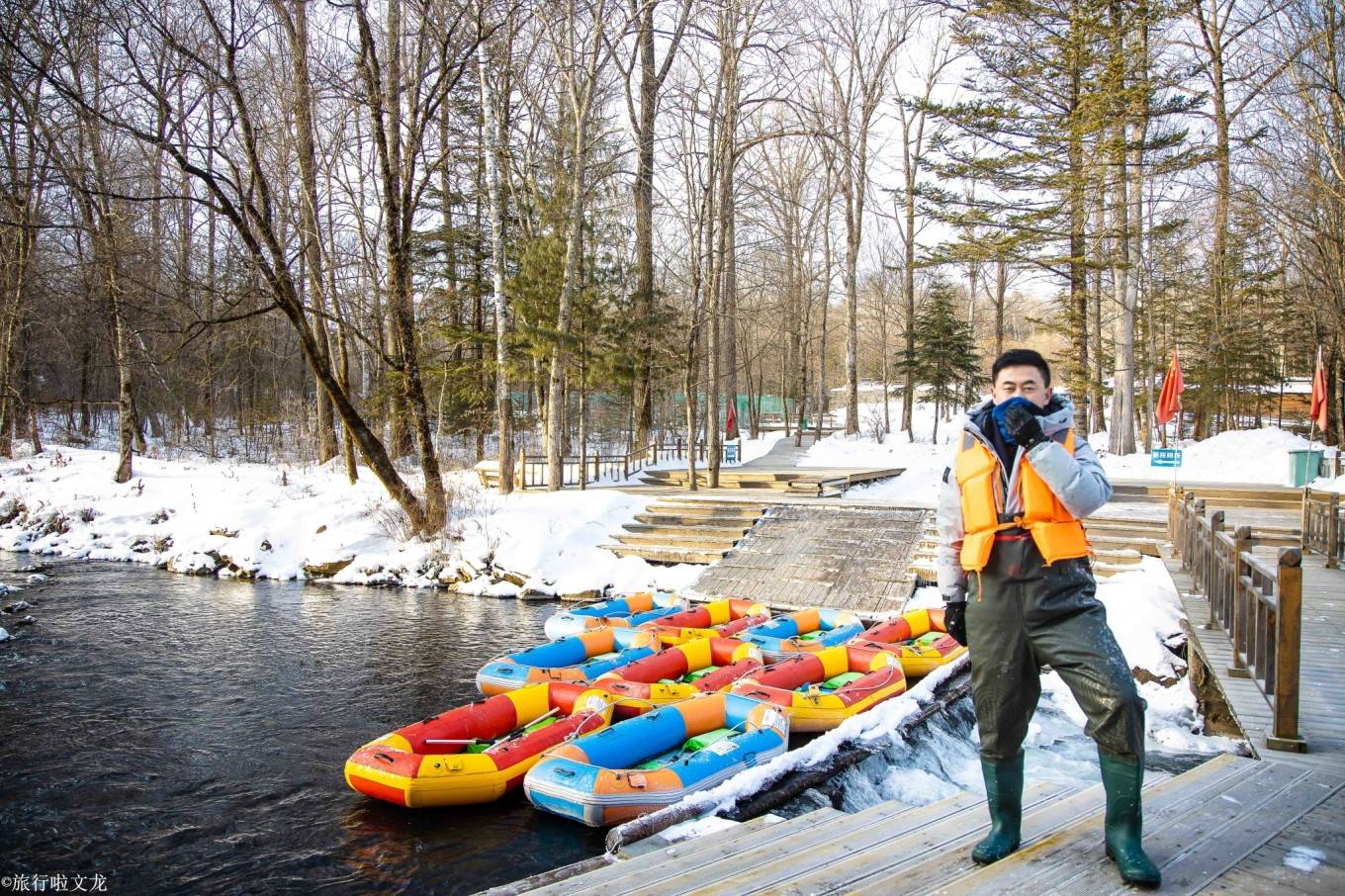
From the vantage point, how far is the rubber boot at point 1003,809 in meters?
3.07

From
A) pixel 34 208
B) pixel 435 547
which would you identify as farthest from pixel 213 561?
pixel 34 208

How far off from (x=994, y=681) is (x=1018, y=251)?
62.1ft

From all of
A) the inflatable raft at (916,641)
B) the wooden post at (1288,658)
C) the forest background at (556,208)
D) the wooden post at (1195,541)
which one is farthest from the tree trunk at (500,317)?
the wooden post at (1288,658)

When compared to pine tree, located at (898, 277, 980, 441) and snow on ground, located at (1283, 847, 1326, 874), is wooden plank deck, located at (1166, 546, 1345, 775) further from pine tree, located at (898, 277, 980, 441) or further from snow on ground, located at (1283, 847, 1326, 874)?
pine tree, located at (898, 277, 980, 441)

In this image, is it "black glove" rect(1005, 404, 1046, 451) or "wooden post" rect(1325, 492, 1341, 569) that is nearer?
"black glove" rect(1005, 404, 1046, 451)

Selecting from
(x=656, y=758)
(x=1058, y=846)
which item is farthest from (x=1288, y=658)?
(x=656, y=758)

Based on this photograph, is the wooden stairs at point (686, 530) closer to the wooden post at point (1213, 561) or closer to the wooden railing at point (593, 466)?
the wooden railing at point (593, 466)

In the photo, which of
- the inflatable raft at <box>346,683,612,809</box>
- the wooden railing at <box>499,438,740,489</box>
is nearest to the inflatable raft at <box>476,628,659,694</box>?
the inflatable raft at <box>346,683,612,809</box>

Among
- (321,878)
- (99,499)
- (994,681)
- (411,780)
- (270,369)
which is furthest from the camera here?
(270,369)

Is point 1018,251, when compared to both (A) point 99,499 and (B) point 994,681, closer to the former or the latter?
(B) point 994,681

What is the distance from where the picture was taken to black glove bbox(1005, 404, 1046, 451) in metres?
2.91

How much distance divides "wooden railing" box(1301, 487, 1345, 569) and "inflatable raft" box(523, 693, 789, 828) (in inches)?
273

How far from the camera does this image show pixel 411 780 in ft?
19.0

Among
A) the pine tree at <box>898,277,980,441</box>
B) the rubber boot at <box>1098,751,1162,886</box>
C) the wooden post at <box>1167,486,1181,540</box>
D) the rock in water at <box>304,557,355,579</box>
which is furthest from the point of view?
Result: the pine tree at <box>898,277,980,441</box>
